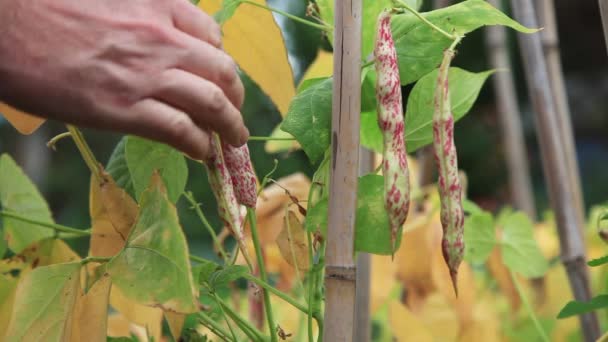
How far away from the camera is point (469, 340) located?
0.72 m

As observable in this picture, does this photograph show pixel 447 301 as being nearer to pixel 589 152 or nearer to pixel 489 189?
pixel 489 189

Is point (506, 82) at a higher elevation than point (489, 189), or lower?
lower

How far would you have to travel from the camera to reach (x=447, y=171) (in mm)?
336

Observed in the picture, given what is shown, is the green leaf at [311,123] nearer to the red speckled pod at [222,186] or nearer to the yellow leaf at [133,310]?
the red speckled pod at [222,186]

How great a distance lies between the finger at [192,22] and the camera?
1.06 ft

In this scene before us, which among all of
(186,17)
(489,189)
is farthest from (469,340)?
(489,189)

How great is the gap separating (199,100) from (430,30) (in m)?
0.13

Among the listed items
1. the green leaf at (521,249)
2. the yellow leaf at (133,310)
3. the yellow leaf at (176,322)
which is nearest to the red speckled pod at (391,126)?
the yellow leaf at (176,322)

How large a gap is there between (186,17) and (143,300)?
117mm

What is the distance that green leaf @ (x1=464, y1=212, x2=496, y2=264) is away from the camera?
0.63 meters

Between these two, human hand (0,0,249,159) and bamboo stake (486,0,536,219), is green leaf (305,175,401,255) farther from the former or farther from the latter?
bamboo stake (486,0,536,219)

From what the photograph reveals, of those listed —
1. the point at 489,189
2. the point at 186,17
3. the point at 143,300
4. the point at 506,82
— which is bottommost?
the point at 143,300

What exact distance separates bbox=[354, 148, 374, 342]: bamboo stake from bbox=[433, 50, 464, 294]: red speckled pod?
0.29 m

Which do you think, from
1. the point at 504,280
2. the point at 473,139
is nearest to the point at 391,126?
the point at 504,280
